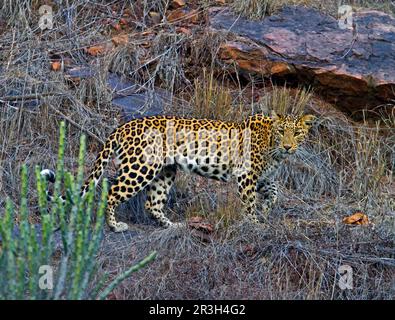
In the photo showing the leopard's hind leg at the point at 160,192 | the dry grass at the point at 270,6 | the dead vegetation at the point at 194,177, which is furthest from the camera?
the dry grass at the point at 270,6

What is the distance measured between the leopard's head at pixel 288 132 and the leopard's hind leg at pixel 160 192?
109cm

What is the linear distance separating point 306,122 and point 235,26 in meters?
2.68

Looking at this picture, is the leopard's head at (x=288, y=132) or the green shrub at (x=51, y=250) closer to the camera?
the green shrub at (x=51, y=250)

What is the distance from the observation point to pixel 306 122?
9844 mm

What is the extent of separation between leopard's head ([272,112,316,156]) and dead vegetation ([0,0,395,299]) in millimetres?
672

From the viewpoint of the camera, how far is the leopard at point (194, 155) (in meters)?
9.33

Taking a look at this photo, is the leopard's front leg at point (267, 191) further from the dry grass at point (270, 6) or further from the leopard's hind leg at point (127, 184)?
the dry grass at point (270, 6)

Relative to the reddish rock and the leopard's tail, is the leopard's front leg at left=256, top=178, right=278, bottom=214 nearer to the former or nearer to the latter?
the leopard's tail

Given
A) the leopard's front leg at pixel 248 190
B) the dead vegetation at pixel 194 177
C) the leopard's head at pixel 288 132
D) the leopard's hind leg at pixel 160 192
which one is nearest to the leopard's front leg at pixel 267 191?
the dead vegetation at pixel 194 177

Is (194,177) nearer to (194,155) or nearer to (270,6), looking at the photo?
(194,155)

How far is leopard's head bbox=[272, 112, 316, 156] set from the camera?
959 cm

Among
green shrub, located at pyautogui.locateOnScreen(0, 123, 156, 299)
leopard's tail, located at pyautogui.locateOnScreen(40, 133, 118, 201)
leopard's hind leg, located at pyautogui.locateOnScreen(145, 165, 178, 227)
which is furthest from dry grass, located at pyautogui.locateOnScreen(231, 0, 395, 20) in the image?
green shrub, located at pyautogui.locateOnScreen(0, 123, 156, 299)

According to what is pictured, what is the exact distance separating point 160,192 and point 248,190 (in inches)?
35.6
